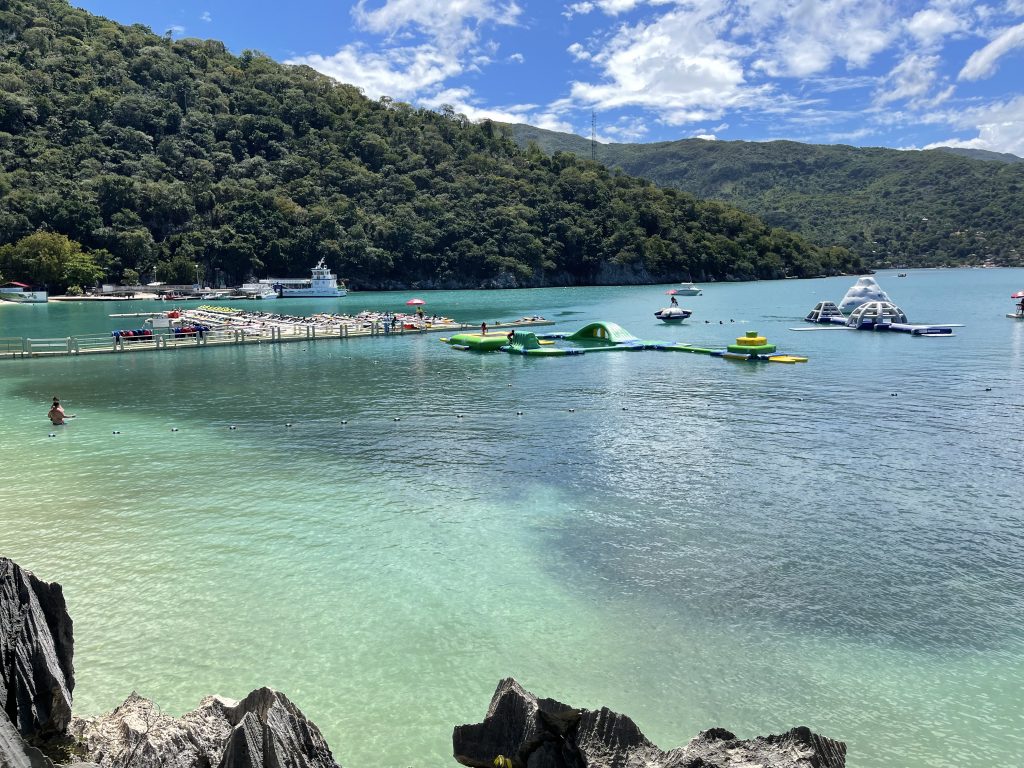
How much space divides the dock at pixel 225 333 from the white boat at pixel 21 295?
54025 millimetres

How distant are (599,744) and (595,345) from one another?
148ft

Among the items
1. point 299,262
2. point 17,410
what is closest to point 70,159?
point 299,262

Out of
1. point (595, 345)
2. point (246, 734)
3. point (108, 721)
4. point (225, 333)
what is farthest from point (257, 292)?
point (246, 734)

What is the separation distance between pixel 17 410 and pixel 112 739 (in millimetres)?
27328

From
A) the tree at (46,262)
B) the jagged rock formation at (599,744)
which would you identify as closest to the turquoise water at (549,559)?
the jagged rock formation at (599,744)

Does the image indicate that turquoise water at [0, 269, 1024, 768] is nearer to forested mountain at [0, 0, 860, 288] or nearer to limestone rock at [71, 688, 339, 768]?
limestone rock at [71, 688, 339, 768]

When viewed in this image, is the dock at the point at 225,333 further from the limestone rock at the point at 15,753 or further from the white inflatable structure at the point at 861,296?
the limestone rock at the point at 15,753

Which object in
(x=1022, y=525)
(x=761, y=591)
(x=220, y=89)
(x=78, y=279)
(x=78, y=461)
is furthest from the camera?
(x=220, y=89)

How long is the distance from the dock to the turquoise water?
64.3ft

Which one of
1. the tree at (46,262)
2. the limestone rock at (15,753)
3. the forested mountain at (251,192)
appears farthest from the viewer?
the forested mountain at (251,192)

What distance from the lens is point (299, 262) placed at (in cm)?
15175

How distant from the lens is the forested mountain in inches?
5320

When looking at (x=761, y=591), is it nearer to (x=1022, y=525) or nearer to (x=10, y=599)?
(x=1022, y=525)

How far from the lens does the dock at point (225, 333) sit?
4691 cm
